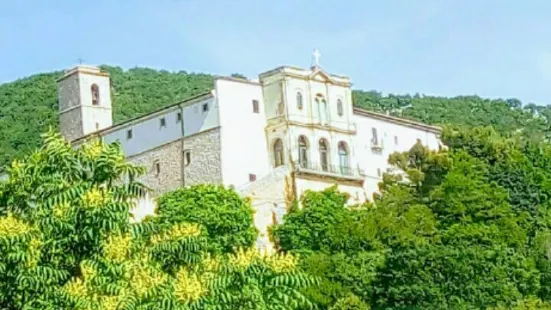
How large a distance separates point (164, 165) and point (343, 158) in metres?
7.29

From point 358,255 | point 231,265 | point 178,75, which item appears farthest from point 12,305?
point 178,75

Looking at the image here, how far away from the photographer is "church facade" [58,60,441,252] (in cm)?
5866

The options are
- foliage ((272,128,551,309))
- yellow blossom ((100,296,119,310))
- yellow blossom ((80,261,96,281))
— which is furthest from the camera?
foliage ((272,128,551,309))

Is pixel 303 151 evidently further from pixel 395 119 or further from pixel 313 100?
pixel 395 119

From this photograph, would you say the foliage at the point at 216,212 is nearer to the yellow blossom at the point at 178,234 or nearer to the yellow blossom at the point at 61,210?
the yellow blossom at the point at 178,234

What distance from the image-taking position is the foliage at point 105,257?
56.2 feet

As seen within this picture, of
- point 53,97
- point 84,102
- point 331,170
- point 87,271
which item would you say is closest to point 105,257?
point 87,271

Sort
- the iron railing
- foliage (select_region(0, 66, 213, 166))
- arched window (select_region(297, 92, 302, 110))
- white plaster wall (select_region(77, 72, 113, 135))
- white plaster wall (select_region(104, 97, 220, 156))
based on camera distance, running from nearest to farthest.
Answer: white plaster wall (select_region(104, 97, 220, 156))
the iron railing
arched window (select_region(297, 92, 302, 110))
white plaster wall (select_region(77, 72, 113, 135))
foliage (select_region(0, 66, 213, 166))

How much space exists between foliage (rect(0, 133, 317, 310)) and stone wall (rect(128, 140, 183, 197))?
136 feet

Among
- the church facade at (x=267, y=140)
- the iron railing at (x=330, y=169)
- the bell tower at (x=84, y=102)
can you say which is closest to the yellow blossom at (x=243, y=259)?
the church facade at (x=267, y=140)

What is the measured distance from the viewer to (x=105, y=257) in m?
17.6

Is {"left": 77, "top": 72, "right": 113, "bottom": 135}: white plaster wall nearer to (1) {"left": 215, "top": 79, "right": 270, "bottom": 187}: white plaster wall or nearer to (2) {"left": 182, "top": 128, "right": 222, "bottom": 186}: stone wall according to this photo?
(2) {"left": 182, "top": 128, "right": 222, "bottom": 186}: stone wall

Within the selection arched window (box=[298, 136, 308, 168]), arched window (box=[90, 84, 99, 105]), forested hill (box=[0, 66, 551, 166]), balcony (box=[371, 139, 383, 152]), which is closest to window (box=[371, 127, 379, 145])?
balcony (box=[371, 139, 383, 152])

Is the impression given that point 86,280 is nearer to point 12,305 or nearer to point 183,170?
point 12,305
